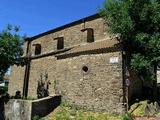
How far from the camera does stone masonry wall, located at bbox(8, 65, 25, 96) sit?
22672 mm

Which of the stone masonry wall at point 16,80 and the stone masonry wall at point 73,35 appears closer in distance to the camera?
the stone masonry wall at point 73,35

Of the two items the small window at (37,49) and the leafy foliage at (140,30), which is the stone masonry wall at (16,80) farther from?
the leafy foliage at (140,30)

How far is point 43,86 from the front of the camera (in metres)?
19.1

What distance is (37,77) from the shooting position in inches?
806

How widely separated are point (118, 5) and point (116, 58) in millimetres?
3296

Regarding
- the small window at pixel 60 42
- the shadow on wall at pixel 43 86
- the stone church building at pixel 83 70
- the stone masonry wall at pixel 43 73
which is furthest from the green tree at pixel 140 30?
the shadow on wall at pixel 43 86

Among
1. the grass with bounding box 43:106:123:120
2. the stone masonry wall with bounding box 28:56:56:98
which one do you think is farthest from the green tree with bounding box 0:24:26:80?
the grass with bounding box 43:106:123:120

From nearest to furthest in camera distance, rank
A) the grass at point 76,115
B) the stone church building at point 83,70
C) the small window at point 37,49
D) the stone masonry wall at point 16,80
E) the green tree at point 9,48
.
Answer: the grass at point 76,115, the stone church building at point 83,70, the green tree at point 9,48, the stone masonry wall at point 16,80, the small window at point 37,49

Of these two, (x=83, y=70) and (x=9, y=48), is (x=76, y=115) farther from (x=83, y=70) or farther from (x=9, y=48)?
(x=9, y=48)

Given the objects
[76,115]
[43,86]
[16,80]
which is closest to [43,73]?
[43,86]

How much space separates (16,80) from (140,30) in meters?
15.9

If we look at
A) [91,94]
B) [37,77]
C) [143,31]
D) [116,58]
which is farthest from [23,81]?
[143,31]

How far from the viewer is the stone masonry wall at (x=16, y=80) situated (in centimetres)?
2267

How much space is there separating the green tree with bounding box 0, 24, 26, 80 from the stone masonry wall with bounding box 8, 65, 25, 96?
4325 mm
